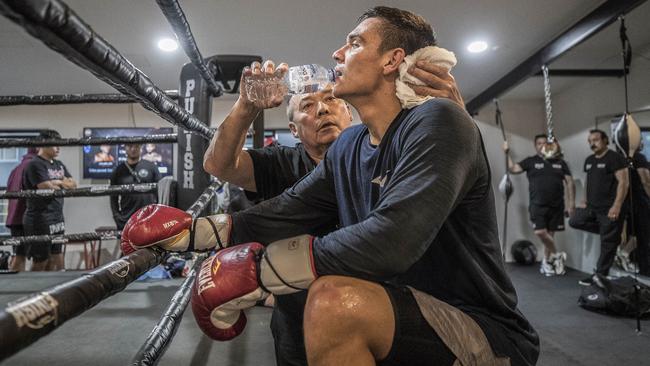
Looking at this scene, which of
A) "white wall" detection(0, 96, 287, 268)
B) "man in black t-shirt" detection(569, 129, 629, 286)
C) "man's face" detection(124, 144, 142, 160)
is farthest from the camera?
"white wall" detection(0, 96, 287, 268)

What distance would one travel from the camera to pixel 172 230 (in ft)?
3.34

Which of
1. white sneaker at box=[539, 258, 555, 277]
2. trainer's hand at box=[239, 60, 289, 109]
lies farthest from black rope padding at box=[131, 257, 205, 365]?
white sneaker at box=[539, 258, 555, 277]

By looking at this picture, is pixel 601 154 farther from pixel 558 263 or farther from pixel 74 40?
pixel 74 40

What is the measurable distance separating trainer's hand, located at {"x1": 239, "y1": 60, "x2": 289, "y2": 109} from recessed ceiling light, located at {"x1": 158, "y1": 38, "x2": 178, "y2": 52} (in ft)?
9.53

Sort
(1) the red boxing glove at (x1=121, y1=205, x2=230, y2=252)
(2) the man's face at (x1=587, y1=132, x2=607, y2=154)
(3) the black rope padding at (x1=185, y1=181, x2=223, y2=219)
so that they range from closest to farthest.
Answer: (1) the red boxing glove at (x1=121, y1=205, x2=230, y2=252) → (3) the black rope padding at (x1=185, y1=181, x2=223, y2=219) → (2) the man's face at (x1=587, y1=132, x2=607, y2=154)

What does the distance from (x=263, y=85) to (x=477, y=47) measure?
3.46m

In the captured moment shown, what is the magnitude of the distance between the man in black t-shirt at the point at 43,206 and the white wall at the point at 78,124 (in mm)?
2125

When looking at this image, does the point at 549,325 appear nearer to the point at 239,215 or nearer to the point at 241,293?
the point at 239,215

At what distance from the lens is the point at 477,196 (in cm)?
94

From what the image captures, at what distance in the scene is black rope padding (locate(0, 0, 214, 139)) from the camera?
18.1 inches

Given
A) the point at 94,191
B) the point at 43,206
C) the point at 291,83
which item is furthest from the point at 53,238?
the point at 291,83

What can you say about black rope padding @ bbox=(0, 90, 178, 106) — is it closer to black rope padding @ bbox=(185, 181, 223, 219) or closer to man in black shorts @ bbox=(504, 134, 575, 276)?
black rope padding @ bbox=(185, 181, 223, 219)

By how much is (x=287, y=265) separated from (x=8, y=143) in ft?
6.85

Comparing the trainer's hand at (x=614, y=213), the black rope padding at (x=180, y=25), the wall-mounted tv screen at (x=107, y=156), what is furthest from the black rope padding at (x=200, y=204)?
the wall-mounted tv screen at (x=107, y=156)
